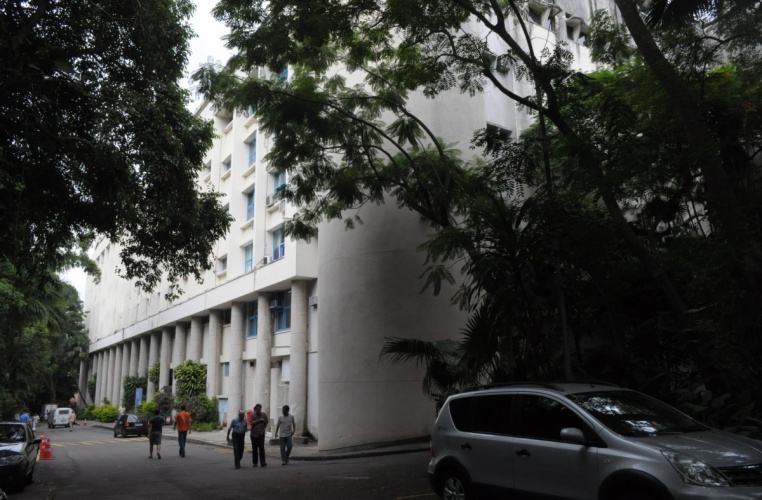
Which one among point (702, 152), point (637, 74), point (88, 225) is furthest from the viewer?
point (88, 225)

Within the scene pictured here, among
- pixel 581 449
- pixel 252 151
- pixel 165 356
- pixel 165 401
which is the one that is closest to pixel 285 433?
pixel 581 449

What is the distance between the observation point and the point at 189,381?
119 ft

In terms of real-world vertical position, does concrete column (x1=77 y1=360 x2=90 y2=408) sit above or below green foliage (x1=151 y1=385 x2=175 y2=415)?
above

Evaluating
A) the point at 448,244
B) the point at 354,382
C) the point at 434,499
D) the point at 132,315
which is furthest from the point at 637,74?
the point at 132,315

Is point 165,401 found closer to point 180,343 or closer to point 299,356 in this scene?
point 180,343

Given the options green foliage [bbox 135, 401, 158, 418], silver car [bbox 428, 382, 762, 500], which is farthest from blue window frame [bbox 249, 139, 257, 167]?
silver car [bbox 428, 382, 762, 500]

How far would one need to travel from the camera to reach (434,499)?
31.6 feet

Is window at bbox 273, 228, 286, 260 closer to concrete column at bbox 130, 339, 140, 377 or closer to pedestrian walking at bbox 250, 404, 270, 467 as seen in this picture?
pedestrian walking at bbox 250, 404, 270, 467

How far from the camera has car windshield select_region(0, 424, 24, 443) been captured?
1355cm

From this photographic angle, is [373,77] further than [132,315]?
No

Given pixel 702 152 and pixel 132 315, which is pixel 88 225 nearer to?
pixel 702 152

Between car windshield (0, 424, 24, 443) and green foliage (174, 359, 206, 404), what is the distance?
21.9 meters

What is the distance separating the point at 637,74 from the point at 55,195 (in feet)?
40.1

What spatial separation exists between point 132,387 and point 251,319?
867 inches
